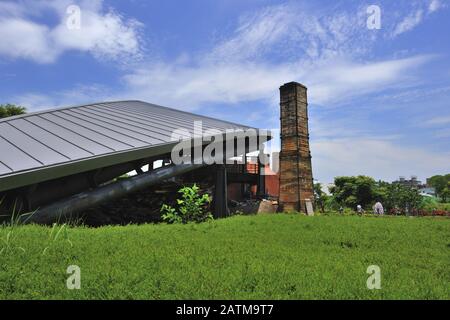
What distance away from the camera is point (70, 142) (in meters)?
9.03

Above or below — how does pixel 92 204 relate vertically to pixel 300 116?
below

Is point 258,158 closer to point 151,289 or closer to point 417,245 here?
point 417,245

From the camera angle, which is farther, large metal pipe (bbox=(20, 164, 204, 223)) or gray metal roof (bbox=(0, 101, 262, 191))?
large metal pipe (bbox=(20, 164, 204, 223))

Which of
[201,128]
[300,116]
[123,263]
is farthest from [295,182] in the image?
[123,263]

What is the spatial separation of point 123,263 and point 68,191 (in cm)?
548

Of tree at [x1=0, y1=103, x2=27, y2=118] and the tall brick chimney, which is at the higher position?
tree at [x1=0, y1=103, x2=27, y2=118]

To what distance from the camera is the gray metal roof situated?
7324 mm

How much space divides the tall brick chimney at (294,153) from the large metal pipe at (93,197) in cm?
516

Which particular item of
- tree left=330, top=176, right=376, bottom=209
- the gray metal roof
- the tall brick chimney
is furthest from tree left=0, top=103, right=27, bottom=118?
tree left=330, top=176, right=376, bottom=209

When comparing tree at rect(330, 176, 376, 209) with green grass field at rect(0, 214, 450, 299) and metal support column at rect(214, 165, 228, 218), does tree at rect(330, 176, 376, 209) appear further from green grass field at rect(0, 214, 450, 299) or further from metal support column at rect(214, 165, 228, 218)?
green grass field at rect(0, 214, 450, 299)

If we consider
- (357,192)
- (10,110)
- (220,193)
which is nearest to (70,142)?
(220,193)

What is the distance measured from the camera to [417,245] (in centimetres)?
728

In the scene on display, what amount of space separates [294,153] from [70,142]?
907 cm

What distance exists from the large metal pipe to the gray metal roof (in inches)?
44.8
